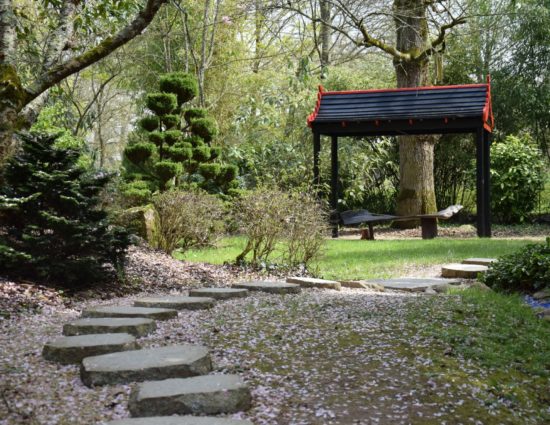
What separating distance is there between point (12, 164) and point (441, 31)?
9162 mm

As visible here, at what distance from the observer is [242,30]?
18812mm

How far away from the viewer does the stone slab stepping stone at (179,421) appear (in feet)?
7.81

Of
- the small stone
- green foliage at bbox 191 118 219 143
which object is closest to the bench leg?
green foliage at bbox 191 118 219 143

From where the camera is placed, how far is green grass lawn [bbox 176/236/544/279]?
7.95 m

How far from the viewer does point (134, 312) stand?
14.2 feet

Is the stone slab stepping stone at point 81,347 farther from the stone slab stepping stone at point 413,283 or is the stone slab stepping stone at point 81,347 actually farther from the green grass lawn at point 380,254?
the green grass lawn at point 380,254

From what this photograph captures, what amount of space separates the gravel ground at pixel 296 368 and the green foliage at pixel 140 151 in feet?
23.1

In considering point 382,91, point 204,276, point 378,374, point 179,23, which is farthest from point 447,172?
point 378,374

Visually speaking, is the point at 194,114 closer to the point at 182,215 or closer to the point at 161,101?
the point at 161,101

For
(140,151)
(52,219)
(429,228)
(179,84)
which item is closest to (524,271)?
(52,219)

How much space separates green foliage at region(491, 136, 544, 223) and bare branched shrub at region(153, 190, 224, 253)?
7.98 m

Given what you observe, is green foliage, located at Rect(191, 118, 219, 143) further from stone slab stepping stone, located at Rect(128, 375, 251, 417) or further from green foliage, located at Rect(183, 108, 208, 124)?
stone slab stepping stone, located at Rect(128, 375, 251, 417)

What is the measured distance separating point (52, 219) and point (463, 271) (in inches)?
174

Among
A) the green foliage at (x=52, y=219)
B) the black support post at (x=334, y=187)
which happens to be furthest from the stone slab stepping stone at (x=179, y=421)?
the black support post at (x=334, y=187)
